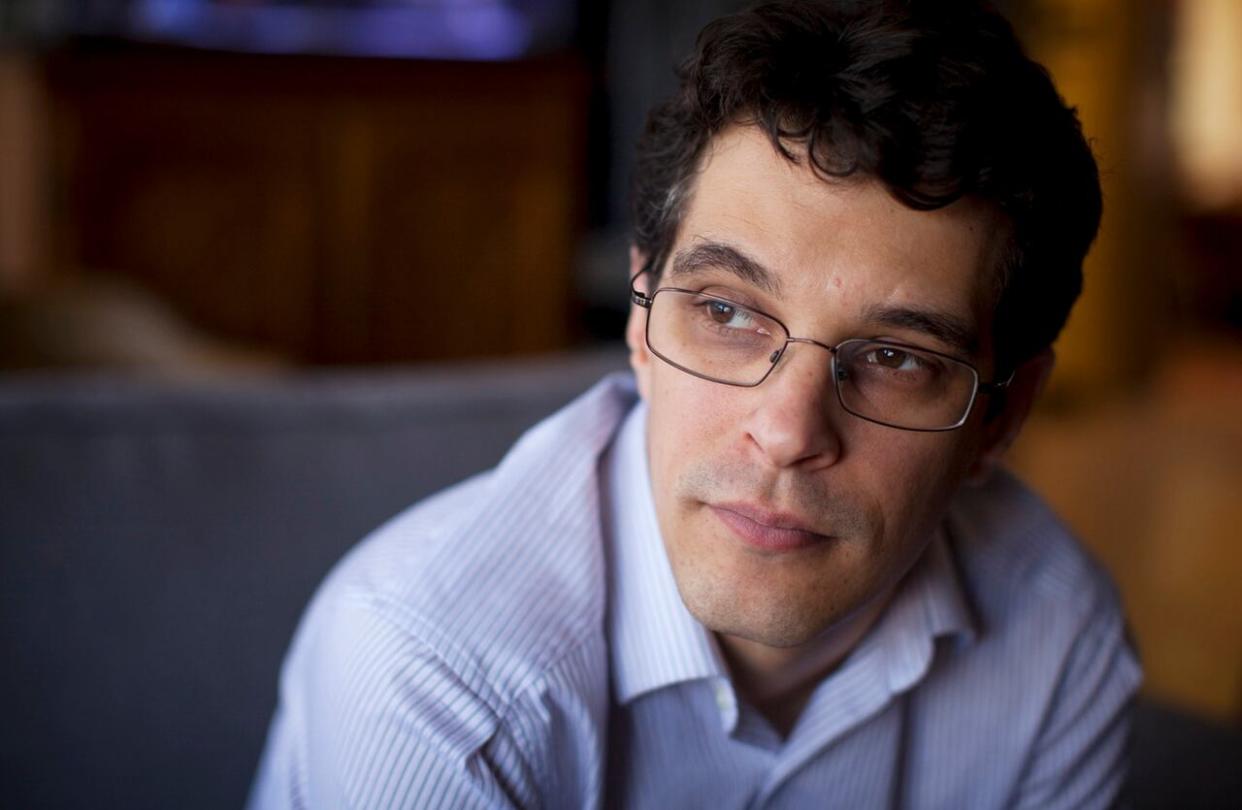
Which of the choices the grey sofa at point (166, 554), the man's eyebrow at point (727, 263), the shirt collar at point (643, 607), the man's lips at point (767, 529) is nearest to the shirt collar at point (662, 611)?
the shirt collar at point (643, 607)

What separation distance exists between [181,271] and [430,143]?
1.03 metres

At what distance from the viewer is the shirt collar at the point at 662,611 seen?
1199 mm

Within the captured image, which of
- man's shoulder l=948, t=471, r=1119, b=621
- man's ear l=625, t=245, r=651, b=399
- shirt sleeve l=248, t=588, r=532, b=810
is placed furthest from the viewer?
man's shoulder l=948, t=471, r=1119, b=621

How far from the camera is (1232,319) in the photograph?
8875 mm

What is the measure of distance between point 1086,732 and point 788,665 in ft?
1.35

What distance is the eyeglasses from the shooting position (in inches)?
43.2

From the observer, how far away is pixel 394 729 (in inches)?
40.3

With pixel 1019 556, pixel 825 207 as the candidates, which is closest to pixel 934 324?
pixel 825 207

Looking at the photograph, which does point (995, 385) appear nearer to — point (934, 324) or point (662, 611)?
point (934, 324)

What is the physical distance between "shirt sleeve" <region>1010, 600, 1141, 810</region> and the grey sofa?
84 cm

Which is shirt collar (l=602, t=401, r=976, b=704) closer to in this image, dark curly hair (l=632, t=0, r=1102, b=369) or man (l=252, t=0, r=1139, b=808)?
man (l=252, t=0, r=1139, b=808)

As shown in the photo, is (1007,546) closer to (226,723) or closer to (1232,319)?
(226,723)

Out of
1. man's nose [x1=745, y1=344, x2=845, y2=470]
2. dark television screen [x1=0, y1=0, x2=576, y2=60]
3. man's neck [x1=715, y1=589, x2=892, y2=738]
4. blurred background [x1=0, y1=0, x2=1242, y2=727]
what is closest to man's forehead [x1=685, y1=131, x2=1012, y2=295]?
man's nose [x1=745, y1=344, x2=845, y2=470]

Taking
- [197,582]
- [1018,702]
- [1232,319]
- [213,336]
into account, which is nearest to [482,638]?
[197,582]
